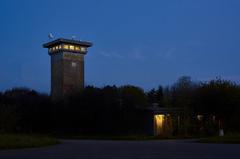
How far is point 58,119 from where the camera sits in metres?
50.8

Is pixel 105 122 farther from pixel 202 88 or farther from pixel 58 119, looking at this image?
pixel 202 88

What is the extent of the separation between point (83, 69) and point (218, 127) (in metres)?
54.9

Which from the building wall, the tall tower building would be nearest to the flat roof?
the tall tower building

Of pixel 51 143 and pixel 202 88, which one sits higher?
pixel 202 88

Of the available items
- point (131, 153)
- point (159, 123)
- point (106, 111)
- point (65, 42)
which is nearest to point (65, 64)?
point (65, 42)

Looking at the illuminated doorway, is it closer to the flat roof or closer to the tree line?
the tree line

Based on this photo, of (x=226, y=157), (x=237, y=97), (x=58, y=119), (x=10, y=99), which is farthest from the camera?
(x=10, y=99)

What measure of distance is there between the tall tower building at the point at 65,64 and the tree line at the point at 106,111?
3689 cm

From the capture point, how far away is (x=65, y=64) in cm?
9131

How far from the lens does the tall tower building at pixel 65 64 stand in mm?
91256

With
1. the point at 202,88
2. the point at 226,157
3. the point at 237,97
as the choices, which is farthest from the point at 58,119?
the point at 226,157

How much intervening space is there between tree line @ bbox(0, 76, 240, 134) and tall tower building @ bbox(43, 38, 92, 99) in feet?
121

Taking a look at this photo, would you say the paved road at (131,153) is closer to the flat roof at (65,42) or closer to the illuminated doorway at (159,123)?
the illuminated doorway at (159,123)

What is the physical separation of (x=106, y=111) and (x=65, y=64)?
153ft
